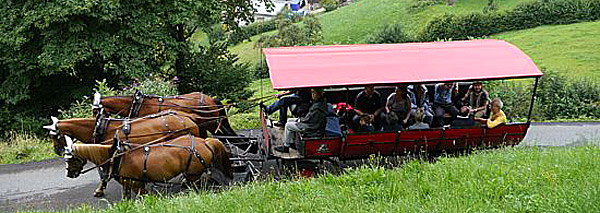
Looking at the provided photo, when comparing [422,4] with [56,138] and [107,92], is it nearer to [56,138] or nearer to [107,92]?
[107,92]

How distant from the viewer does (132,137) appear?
746 centimetres

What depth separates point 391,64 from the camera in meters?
8.05

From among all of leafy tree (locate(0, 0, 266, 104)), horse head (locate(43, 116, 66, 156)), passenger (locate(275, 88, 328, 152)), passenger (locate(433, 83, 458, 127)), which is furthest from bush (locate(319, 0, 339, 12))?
horse head (locate(43, 116, 66, 156))

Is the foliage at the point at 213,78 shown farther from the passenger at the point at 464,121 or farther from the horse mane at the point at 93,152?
the horse mane at the point at 93,152

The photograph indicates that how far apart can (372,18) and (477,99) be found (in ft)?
100

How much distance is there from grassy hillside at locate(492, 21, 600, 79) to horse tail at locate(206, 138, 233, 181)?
17.6m

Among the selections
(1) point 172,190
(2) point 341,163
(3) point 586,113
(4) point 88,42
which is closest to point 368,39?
(3) point 586,113

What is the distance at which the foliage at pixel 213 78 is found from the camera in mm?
16953

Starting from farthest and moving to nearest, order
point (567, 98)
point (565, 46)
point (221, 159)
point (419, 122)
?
point (565, 46) → point (567, 98) → point (419, 122) → point (221, 159)

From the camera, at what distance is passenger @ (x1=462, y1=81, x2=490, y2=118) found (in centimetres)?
944

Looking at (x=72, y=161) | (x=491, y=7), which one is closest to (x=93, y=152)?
(x=72, y=161)

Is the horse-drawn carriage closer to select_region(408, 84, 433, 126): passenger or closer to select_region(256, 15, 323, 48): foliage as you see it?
select_region(408, 84, 433, 126): passenger

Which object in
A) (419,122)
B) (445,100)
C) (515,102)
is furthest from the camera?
(515,102)

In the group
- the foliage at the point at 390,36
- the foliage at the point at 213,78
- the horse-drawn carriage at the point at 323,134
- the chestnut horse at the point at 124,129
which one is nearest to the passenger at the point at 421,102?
the horse-drawn carriage at the point at 323,134
